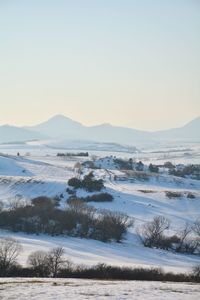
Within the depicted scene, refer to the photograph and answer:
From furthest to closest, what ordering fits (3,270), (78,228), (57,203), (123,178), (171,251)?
(123,178)
(57,203)
(78,228)
(171,251)
(3,270)

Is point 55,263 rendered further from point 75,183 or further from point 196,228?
point 75,183

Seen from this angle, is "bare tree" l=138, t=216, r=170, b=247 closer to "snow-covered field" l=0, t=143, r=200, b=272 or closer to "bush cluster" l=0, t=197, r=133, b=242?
"snow-covered field" l=0, t=143, r=200, b=272

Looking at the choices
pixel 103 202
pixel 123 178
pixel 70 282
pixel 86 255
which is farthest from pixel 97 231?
pixel 123 178

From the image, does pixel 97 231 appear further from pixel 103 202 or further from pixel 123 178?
pixel 123 178

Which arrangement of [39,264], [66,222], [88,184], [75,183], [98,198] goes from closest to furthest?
[39,264] → [66,222] → [98,198] → [88,184] → [75,183]

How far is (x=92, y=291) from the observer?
20109 millimetres

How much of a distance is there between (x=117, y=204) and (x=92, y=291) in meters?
60.3

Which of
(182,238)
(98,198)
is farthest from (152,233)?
(98,198)

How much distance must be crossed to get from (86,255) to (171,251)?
46.9 ft

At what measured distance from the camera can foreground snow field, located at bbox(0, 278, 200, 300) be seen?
18.9 metres

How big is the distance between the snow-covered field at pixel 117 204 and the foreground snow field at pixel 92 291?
63.2 ft

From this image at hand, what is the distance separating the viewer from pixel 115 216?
2571 inches

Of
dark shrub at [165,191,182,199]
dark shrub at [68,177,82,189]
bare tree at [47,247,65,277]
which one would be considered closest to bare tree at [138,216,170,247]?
dark shrub at [165,191,182,199]

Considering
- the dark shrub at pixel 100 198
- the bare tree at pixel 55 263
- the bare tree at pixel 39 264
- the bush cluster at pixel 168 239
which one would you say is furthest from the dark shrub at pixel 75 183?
the bare tree at pixel 39 264
